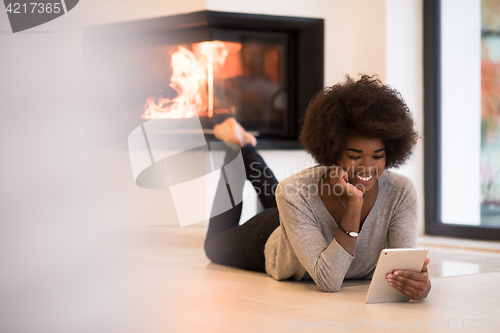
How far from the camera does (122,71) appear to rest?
31cm

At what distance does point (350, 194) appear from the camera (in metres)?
1.16

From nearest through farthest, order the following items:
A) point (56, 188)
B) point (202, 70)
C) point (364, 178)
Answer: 1. point (56, 188)
2. point (364, 178)
3. point (202, 70)

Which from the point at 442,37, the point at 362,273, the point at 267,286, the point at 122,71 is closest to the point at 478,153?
the point at 442,37

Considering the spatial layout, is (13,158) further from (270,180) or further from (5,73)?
(270,180)

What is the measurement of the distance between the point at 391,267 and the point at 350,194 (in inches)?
7.8

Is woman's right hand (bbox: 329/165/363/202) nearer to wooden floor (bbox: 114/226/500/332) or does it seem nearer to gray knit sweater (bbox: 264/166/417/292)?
gray knit sweater (bbox: 264/166/417/292)

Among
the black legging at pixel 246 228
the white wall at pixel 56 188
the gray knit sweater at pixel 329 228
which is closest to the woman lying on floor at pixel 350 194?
the gray knit sweater at pixel 329 228

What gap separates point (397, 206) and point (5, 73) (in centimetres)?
118

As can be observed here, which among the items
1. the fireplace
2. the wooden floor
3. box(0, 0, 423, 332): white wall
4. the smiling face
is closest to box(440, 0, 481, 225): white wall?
the fireplace

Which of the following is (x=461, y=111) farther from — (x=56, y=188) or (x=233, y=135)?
(x=56, y=188)

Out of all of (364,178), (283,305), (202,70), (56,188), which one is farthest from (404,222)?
(202,70)

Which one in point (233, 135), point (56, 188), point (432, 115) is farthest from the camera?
point (432, 115)

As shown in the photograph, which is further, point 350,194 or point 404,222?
point 404,222

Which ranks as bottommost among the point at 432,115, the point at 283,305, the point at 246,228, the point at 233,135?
the point at 283,305
